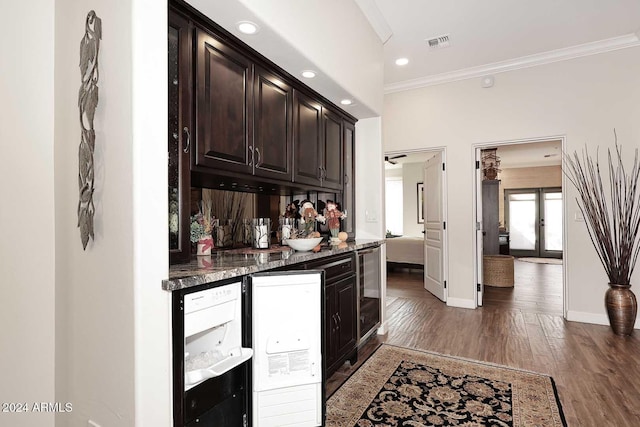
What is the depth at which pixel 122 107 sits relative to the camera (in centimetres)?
135

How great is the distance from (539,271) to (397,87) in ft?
18.1

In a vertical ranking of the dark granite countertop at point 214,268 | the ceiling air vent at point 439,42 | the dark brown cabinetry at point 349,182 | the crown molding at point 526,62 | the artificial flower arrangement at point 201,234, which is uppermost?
the ceiling air vent at point 439,42

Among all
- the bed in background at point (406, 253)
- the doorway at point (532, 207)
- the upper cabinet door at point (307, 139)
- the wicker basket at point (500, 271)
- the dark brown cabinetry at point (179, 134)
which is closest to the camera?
the dark brown cabinetry at point (179, 134)

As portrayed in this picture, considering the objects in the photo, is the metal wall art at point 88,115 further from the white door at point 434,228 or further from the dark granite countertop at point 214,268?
the white door at point 434,228

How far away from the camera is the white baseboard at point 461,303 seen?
4.64 meters

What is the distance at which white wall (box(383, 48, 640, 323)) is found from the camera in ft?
13.0

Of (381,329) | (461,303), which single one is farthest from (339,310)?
(461,303)

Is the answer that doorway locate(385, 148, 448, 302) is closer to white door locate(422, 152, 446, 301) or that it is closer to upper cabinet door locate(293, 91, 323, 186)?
white door locate(422, 152, 446, 301)

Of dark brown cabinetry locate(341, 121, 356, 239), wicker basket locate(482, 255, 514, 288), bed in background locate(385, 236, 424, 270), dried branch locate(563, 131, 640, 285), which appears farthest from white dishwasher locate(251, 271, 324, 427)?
bed in background locate(385, 236, 424, 270)

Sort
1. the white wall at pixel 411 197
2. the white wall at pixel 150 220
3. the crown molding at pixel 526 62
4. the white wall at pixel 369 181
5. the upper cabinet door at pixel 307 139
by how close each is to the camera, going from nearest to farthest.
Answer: the white wall at pixel 150 220, the upper cabinet door at pixel 307 139, the white wall at pixel 369 181, the crown molding at pixel 526 62, the white wall at pixel 411 197

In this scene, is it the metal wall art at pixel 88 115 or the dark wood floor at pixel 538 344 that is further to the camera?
the dark wood floor at pixel 538 344

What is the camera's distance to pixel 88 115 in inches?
58.3

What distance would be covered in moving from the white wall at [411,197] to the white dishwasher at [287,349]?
27.2ft

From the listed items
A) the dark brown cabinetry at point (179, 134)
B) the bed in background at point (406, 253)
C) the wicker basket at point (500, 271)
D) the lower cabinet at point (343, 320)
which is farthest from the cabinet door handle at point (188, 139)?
the bed in background at point (406, 253)
